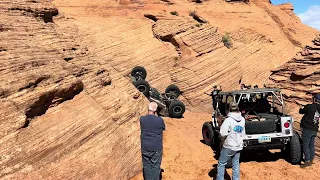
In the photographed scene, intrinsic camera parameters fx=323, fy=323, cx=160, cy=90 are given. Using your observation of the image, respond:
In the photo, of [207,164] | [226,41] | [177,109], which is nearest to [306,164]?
[207,164]

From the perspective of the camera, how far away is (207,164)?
788 cm

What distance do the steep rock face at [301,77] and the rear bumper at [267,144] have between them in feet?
11.8

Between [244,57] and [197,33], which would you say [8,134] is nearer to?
[197,33]

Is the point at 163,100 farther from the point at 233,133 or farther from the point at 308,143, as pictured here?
the point at 233,133

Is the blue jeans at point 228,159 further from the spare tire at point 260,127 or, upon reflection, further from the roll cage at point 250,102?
the roll cage at point 250,102

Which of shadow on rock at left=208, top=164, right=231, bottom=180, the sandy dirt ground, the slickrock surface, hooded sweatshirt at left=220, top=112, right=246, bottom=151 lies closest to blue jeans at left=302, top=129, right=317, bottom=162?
the sandy dirt ground

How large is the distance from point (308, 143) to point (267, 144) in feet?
3.01

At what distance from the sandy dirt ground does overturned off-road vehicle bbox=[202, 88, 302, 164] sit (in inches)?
14.5

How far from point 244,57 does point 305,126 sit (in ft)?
44.0

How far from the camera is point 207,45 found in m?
19.0

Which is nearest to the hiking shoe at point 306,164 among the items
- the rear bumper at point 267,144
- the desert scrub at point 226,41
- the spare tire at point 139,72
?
the rear bumper at point 267,144

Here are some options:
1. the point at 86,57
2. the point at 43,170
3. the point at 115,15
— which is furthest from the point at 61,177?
the point at 115,15

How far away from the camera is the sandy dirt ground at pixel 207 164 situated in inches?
282

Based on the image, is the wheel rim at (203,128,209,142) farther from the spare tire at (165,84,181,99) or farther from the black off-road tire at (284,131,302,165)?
the spare tire at (165,84,181,99)
